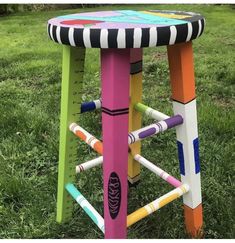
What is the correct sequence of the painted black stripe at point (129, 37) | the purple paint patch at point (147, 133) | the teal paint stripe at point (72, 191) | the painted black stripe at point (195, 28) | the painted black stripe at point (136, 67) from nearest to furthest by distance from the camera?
1. the painted black stripe at point (129, 37)
2. the painted black stripe at point (195, 28)
3. the purple paint patch at point (147, 133)
4. the teal paint stripe at point (72, 191)
5. the painted black stripe at point (136, 67)

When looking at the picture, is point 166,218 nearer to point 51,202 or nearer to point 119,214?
point 119,214

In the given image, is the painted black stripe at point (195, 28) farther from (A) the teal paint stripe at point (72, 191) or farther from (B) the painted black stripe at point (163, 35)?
(A) the teal paint stripe at point (72, 191)

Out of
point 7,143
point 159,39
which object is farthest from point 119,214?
point 7,143

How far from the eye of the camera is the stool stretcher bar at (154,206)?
47.6 inches

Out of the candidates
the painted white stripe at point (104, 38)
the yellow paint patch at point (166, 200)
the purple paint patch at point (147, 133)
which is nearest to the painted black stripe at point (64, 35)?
the painted white stripe at point (104, 38)

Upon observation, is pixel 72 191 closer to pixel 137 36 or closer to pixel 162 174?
pixel 162 174

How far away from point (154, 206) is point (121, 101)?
381mm

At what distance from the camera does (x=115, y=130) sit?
1045 millimetres

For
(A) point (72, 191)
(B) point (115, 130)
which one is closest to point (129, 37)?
(B) point (115, 130)

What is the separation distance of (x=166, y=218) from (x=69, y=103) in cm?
50

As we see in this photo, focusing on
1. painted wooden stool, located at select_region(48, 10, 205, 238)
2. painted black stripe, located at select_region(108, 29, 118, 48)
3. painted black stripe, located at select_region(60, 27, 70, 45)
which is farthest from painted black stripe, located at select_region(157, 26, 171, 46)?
painted black stripe, located at select_region(60, 27, 70, 45)

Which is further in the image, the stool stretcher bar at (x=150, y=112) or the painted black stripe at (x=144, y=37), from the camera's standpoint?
the stool stretcher bar at (x=150, y=112)

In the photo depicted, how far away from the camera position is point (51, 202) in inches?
61.2

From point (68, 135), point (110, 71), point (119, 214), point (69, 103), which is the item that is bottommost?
point (119, 214)
